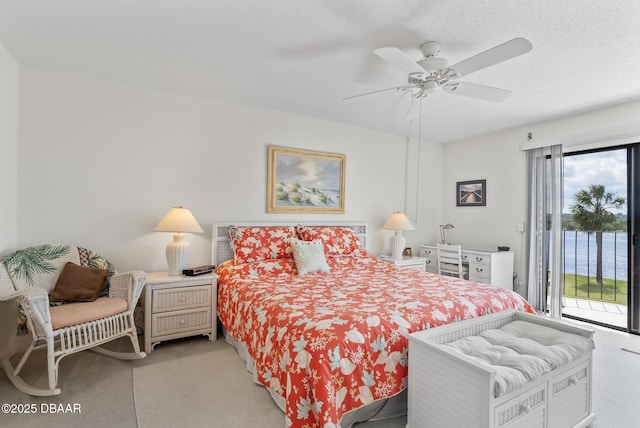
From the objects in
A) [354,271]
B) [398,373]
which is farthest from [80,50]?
[398,373]

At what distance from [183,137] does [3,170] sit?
1.42 m

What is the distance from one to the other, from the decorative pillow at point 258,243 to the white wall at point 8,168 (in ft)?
5.72

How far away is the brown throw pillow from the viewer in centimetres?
251

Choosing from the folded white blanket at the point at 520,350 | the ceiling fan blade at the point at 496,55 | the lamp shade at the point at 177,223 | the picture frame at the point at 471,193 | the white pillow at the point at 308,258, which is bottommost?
the folded white blanket at the point at 520,350

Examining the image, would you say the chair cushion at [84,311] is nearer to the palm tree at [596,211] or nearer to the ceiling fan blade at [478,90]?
the ceiling fan blade at [478,90]

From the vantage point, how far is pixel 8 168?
2549mm

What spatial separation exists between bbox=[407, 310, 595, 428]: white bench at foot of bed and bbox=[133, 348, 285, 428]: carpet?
83 cm

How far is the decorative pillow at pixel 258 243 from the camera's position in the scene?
3.17m

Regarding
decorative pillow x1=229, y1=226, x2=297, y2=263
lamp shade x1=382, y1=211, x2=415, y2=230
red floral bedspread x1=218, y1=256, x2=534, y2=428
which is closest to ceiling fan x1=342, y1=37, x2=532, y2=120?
red floral bedspread x1=218, y1=256, x2=534, y2=428

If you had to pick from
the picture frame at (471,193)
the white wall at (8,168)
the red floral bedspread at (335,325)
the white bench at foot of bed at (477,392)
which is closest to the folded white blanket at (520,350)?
the white bench at foot of bed at (477,392)

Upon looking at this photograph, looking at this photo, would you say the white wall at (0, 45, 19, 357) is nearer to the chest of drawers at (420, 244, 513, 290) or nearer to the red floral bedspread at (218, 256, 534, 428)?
the red floral bedspread at (218, 256, 534, 428)

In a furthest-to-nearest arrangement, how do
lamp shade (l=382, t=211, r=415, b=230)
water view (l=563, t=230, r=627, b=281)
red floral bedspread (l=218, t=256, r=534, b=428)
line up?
lamp shade (l=382, t=211, r=415, b=230) < water view (l=563, t=230, r=627, b=281) < red floral bedspread (l=218, t=256, r=534, b=428)

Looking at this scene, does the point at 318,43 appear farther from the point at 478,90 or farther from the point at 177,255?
the point at 177,255

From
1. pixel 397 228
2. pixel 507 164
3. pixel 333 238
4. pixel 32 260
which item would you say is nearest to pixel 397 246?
pixel 397 228
